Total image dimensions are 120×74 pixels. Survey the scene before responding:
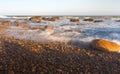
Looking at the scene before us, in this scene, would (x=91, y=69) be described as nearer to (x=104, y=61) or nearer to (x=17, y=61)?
(x=104, y=61)

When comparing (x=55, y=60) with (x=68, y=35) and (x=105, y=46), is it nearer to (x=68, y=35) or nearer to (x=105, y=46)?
(x=105, y=46)

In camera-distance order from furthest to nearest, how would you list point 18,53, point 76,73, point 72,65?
point 18,53 < point 72,65 < point 76,73

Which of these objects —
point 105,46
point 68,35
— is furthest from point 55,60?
point 68,35

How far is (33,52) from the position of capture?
9781 mm

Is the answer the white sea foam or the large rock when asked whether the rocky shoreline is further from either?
the white sea foam

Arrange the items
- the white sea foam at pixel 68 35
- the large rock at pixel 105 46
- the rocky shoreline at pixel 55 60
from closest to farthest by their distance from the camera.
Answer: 1. the rocky shoreline at pixel 55 60
2. the large rock at pixel 105 46
3. the white sea foam at pixel 68 35

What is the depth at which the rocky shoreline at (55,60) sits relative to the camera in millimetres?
7449

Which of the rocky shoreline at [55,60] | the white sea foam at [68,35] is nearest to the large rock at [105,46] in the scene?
the rocky shoreline at [55,60]

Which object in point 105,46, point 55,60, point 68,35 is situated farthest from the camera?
point 68,35

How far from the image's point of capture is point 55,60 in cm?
852

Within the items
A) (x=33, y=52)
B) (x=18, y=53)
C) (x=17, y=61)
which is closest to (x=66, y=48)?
(x=33, y=52)

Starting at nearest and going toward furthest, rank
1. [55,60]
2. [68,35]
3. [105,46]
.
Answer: [55,60]
[105,46]
[68,35]

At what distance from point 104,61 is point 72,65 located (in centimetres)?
137

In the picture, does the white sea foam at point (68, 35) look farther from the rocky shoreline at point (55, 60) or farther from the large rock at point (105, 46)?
the rocky shoreline at point (55, 60)
